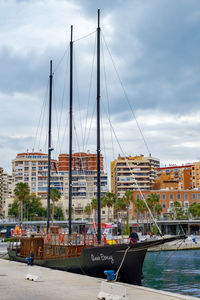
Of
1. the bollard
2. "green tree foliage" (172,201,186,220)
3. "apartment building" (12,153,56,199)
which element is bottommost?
the bollard

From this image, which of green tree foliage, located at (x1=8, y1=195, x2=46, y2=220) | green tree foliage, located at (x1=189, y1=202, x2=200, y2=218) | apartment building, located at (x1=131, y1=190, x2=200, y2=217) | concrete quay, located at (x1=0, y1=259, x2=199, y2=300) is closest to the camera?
concrete quay, located at (x1=0, y1=259, x2=199, y2=300)

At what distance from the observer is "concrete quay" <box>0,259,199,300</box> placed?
48.2 ft

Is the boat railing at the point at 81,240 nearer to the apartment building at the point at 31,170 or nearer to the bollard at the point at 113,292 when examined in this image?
the bollard at the point at 113,292

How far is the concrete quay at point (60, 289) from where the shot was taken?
579 inches

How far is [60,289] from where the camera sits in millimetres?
16750

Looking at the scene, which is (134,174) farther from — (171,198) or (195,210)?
(195,210)

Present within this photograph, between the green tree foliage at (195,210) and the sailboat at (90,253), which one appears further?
the green tree foliage at (195,210)

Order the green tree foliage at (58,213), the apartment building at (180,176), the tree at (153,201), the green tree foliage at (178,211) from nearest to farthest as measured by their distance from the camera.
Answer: the tree at (153,201)
the green tree foliage at (178,211)
the green tree foliage at (58,213)
the apartment building at (180,176)

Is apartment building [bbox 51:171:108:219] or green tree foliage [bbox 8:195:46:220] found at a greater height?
apartment building [bbox 51:171:108:219]

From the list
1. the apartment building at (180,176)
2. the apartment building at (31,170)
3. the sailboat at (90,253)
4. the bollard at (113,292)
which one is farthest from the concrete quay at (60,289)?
the apartment building at (31,170)

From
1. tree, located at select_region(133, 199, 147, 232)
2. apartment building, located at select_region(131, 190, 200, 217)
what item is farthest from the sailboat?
apartment building, located at select_region(131, 190, 200, 217)

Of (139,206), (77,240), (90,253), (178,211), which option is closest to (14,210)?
(139,206)

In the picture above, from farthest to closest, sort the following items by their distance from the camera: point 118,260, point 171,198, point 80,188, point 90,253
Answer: point 80,188 → point 171,198 → point 90,253 → point 118,260

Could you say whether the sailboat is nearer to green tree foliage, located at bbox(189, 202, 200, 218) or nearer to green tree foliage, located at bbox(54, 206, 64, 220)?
green tree foliage, located at bbox(189, 202, 200, 218)
